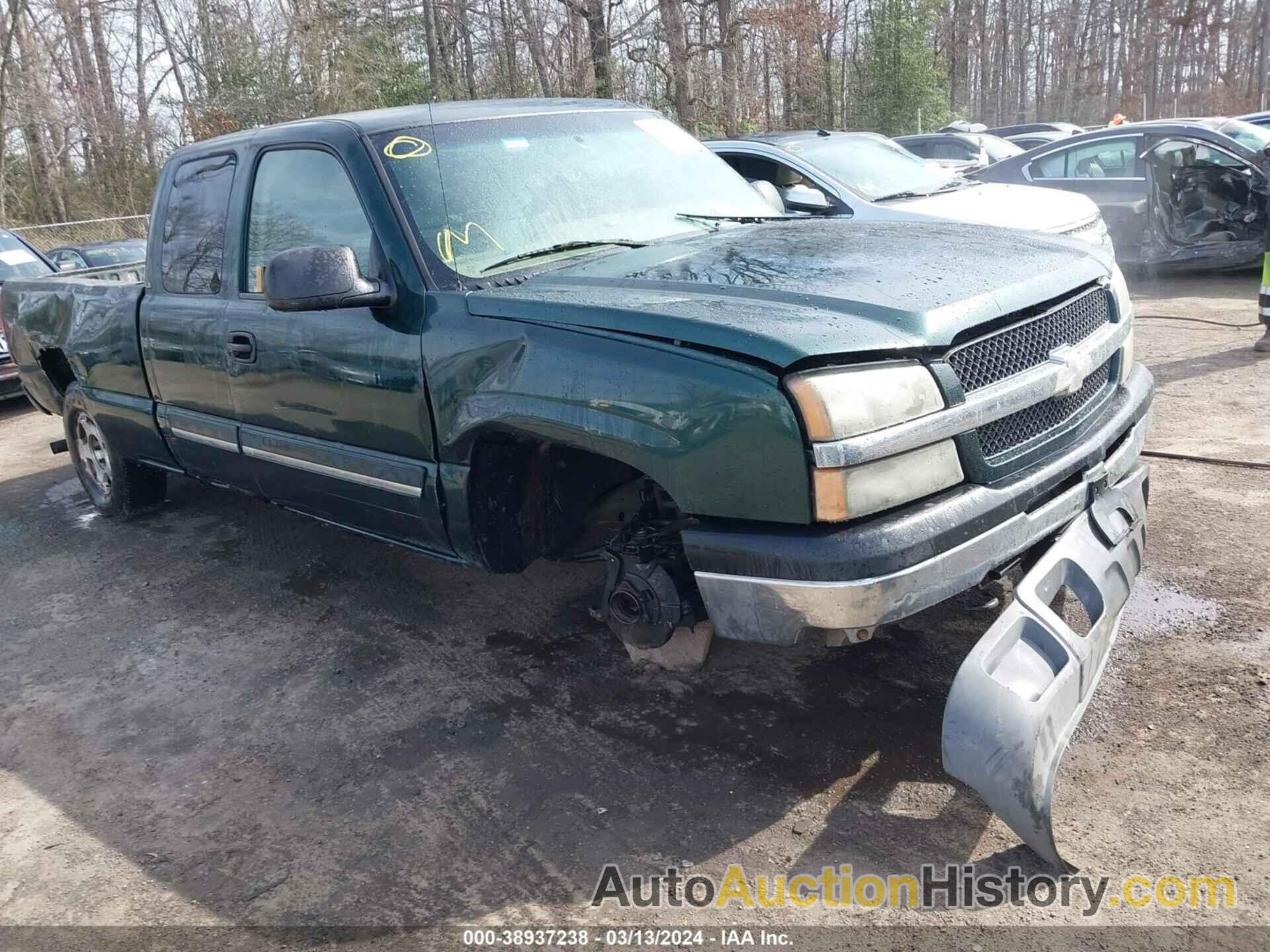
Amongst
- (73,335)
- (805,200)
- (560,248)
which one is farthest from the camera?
(805,200)

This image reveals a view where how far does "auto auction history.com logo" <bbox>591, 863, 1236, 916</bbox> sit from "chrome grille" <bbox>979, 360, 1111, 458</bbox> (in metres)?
1.10

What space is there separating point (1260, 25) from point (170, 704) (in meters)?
41.8

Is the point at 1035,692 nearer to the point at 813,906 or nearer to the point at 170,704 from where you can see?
the point at 813,906

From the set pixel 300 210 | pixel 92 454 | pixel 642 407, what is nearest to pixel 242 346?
pixel 300 210

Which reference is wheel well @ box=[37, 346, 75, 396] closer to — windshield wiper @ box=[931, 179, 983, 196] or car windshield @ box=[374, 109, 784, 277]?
car windshield @ box=[374, 109, 784, 277]

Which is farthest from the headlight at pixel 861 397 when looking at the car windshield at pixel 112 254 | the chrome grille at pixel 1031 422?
the car windshield at pixel 112 254

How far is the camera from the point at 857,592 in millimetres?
2627

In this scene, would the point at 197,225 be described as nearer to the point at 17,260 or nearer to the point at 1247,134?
the point at 17,260

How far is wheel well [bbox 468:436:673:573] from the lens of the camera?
3.56 metres

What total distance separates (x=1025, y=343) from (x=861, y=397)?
0.75 meters

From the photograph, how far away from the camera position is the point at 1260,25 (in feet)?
116

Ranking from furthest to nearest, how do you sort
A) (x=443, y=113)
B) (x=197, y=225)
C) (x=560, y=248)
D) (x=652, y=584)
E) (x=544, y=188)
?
(x=197, y=225), (x=443, y=113), (x=544, y=188), (x=560, y=248), (x=652, y=584)

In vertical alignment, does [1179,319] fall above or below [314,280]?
below

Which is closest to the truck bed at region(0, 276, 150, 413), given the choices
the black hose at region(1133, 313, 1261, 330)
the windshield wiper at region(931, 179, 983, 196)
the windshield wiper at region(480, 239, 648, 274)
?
the windshield wiper at region(480, 239, 648, 274)
